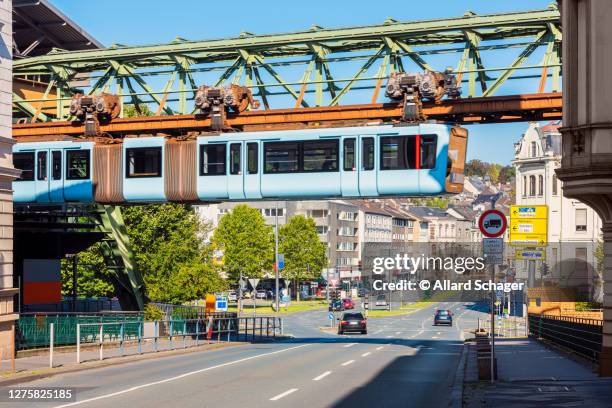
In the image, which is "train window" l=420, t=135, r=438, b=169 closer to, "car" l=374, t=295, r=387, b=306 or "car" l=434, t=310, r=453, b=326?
"car" l=434, t=310, r=453, b=326

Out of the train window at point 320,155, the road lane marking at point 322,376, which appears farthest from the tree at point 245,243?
the road lane marking at point 322,376

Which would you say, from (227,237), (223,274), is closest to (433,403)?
(227,237)

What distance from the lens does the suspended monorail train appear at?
31219 mm

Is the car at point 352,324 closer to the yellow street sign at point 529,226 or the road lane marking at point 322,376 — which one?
the yellow street sign at point 529,226

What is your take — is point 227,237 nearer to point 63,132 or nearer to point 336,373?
point 63,132

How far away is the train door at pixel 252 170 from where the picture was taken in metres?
33.6

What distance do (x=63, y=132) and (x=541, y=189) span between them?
65564 mm

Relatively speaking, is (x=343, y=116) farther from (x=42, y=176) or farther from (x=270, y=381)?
(x=270, y=381)

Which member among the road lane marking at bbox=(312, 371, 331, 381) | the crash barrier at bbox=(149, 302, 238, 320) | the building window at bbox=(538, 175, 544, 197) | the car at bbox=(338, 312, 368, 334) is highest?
the building window at bbox=(538, 175, 544, 197)

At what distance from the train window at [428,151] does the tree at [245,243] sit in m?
91.9

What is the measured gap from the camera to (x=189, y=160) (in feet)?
115

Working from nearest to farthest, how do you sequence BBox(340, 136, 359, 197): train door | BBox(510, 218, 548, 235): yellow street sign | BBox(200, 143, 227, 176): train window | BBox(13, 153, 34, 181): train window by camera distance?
1. BBox(340, 136, 359, 197): train door
2. BBox(200, 143, 227, 176): train window
3. BBox(13, 153, 34, 181): train window
4. BBox(510, 218, 548, 235): yellow street sign

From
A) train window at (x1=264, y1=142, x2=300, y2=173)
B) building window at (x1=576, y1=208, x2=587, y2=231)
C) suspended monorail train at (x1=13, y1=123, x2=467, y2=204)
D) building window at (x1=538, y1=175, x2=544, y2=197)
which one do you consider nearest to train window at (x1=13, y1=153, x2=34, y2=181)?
suspended monorail train at (x1=13, y1=123, x2=467, y2=204)

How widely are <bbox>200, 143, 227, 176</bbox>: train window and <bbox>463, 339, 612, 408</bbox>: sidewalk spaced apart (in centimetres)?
1142
